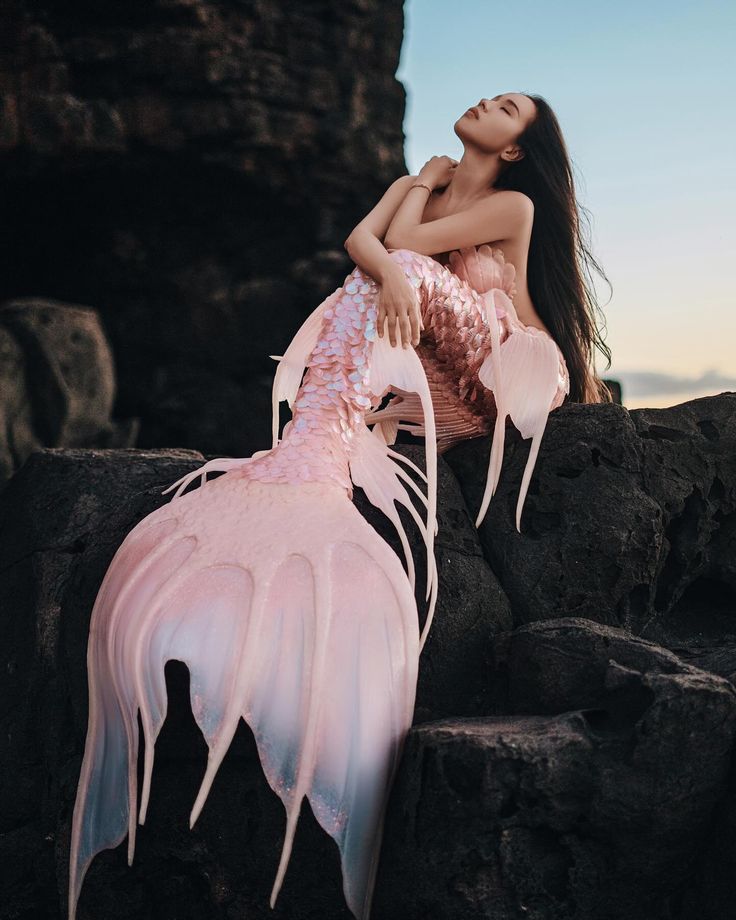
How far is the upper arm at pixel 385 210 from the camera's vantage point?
2.02 metres

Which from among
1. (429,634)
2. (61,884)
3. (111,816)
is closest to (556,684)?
(429,634)

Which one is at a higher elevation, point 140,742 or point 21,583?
point 21,583

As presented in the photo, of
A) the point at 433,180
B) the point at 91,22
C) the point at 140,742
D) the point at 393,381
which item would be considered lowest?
the point at 140,742

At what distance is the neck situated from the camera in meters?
2.09

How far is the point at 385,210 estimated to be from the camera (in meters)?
2.06

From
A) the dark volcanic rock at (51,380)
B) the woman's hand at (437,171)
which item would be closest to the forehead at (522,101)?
the woman's hand at (437,171)

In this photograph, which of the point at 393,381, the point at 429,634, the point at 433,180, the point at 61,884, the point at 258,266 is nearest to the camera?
the point at 61,884

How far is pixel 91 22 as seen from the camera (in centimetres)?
512

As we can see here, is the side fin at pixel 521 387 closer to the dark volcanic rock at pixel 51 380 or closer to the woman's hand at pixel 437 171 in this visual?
the woman's hand at pixel 437 171

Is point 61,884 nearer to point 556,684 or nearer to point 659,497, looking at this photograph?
point 556,684

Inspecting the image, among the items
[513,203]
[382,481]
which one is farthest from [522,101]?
[382,481]

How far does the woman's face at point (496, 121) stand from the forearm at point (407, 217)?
153mm

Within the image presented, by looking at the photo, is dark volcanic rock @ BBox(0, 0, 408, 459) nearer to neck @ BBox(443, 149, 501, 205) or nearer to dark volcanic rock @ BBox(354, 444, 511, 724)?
neck @ BBox(443, 149, 501, 205)

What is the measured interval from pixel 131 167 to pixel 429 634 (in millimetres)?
4413
